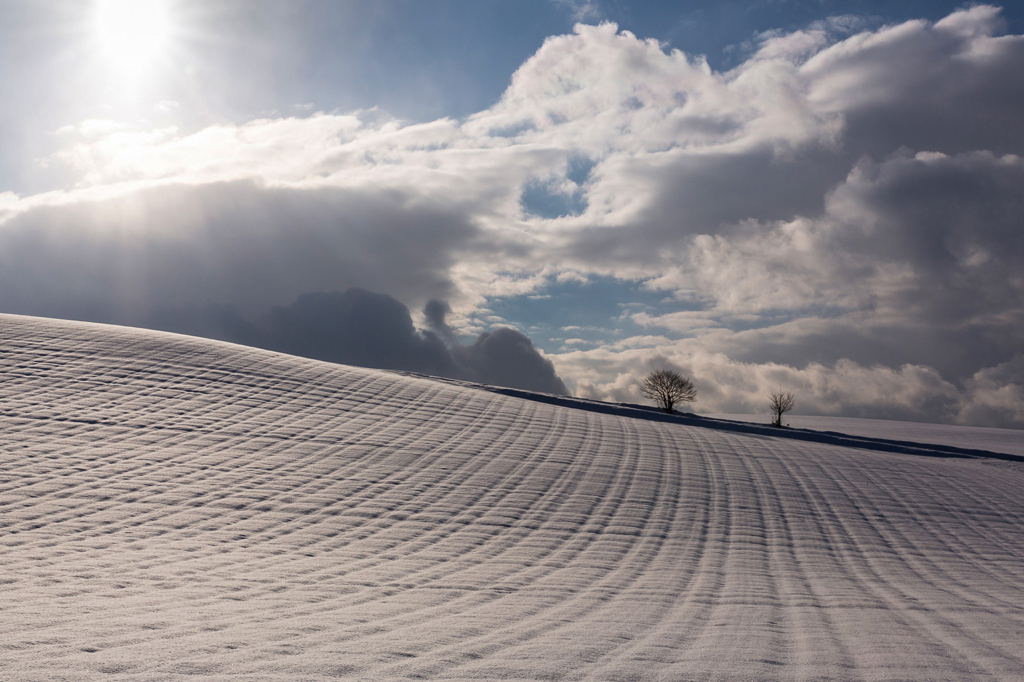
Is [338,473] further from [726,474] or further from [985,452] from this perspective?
[985,452]

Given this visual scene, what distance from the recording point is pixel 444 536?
34.1 ft

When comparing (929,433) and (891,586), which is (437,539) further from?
(929,433)

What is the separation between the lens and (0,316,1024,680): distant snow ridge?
575 cm

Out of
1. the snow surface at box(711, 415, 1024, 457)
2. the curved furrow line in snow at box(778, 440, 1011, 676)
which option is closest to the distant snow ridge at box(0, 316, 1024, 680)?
the curved furrow line in snow at box(778, 440, 1011, 676)

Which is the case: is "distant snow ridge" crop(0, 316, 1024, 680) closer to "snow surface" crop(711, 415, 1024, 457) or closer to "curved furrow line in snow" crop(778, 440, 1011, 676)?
"curved furrow line in snow" crop(778, 440, 1011, 676)

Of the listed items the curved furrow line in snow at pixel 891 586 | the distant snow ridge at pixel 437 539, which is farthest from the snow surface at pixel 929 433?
the curved furrow line in snow at pixel 891 586

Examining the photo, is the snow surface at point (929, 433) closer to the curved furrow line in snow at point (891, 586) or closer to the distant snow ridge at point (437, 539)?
the distant snow ridge at point (437, 539)

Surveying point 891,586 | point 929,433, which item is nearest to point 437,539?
point 891,586

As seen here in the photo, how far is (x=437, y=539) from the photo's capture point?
10.2 metres

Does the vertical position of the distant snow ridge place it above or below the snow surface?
below

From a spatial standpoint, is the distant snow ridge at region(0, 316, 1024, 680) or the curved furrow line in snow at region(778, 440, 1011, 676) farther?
the curved furrow line in snow at region(778, 440, 1011, 676)

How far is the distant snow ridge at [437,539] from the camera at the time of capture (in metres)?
5.75

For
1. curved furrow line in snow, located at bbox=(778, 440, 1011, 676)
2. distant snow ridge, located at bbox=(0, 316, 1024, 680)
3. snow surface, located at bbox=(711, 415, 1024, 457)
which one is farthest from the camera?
snow surface, located at bbox=(711, 415, 1024, 457)

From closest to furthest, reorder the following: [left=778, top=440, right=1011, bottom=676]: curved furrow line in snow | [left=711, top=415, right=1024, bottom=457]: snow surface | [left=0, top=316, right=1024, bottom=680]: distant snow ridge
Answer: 1. [left=0, top=316, right=1024, bottom=680]: distant snow ridge
2. [left=778, top=440, right=1011, bottom=676]: curved furrow line in snow
3. [left=711, top=415, right=1024, bottom=457]: snow surface
